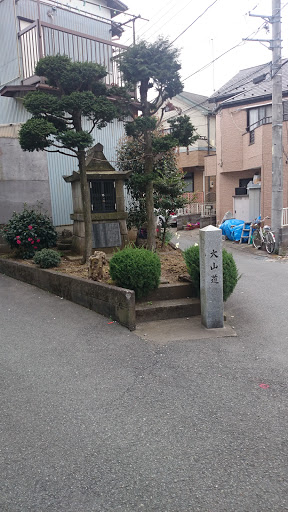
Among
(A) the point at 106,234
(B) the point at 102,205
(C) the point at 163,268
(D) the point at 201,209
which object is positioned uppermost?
(B) the point at 102,205

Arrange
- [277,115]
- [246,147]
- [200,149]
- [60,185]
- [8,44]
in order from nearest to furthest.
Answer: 1. [60,185]
2. [8,44]
3. [277,115]
4. [246,147]
5. [200,149]

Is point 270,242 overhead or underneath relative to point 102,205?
underneath

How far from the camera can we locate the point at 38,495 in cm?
269

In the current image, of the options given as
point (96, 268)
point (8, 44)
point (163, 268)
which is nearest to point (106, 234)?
point (163, 268)

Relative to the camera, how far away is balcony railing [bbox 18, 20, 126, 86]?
449 inches

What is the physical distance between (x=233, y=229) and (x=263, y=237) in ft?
8.57

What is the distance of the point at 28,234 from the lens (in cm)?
984

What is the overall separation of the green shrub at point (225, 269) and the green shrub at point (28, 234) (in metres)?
4.74

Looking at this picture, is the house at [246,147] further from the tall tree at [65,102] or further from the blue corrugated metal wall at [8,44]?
the tall tree at [65,102]

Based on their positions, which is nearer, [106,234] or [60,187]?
[106,234]

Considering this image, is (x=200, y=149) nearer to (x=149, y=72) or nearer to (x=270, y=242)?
(x=270, y=242)

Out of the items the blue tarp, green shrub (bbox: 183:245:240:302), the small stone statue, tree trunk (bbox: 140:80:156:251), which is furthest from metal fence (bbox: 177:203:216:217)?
green shrub (bbox: 183:245:240:302)

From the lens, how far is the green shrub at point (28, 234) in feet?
32.3

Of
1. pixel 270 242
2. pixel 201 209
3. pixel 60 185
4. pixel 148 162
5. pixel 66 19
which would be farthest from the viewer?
pixel 201 209
